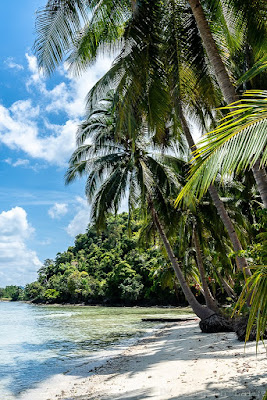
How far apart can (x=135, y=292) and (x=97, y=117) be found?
124 feet

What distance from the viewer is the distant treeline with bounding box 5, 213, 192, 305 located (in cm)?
4791

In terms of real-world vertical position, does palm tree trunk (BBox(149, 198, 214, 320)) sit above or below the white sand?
above

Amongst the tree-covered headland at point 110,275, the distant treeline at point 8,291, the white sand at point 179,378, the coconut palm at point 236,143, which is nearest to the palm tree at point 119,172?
A: the white sand at point 179,378

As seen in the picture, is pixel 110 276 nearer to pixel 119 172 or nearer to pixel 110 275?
pixel 110 275

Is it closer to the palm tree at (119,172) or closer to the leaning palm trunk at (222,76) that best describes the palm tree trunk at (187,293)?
the palm tree at (119,172)

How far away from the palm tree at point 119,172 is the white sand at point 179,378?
16.3 ft

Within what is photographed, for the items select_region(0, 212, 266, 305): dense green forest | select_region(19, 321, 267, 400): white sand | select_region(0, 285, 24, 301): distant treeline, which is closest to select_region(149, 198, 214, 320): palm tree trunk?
select_region(19, 321, 267, 400): white sand

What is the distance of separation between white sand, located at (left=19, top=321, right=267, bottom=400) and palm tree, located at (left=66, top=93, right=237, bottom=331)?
4.98 meters

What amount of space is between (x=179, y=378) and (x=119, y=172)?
8.87 m

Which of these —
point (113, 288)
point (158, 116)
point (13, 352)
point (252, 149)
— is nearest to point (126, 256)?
point (113, 288)

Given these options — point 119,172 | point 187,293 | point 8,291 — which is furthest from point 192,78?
point 8,291

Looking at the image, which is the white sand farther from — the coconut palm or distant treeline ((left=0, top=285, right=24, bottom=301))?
distant treeline ((left=0, top=285, right=24, bottom=301))

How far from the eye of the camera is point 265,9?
594cm

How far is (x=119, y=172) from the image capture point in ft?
44.0
